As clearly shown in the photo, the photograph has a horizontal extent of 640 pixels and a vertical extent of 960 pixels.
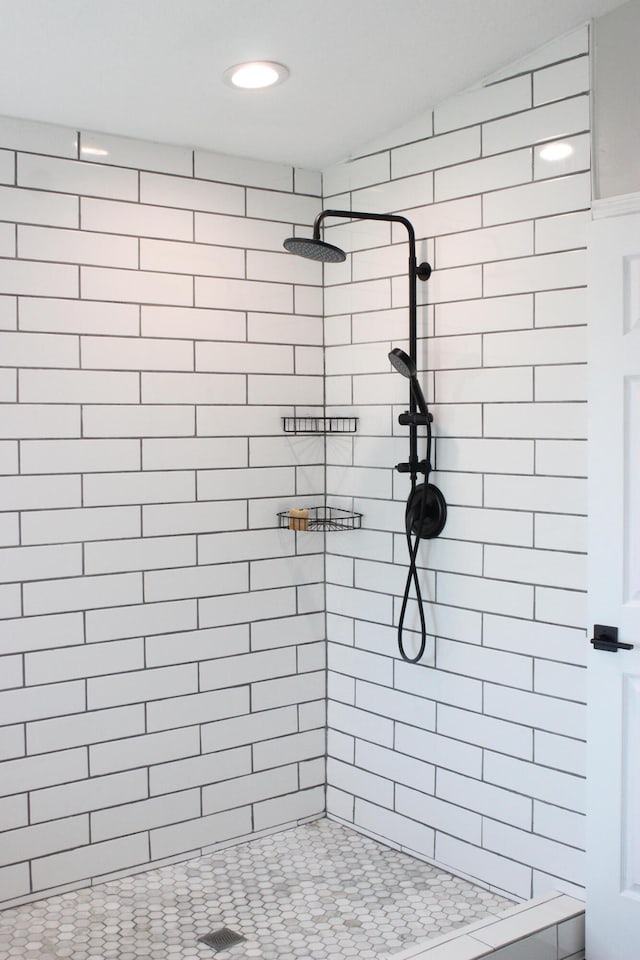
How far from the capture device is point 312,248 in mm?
2432

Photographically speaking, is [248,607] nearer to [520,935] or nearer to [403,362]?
[403,362]

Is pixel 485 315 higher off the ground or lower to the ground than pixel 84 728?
higher

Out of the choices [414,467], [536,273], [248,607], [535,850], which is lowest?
[535,850]

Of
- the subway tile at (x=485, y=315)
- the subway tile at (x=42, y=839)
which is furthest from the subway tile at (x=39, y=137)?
the subway tile at (x=42, y=839)

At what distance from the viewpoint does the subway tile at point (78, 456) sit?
2664mm

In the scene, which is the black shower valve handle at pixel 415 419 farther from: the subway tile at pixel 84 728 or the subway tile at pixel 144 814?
the subway tile at pixel 144 814

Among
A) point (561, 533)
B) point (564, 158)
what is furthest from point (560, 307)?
point (561, 533)

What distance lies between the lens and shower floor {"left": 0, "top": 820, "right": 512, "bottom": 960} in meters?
2.43

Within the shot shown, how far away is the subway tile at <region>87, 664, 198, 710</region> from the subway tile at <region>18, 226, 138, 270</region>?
49.2 inches

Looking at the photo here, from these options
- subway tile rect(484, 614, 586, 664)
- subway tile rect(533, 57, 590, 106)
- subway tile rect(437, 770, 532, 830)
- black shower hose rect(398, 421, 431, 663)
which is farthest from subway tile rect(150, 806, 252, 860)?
subway tile rect(533, 57, 590, 106)

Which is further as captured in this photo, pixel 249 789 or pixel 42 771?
pixel 249 789

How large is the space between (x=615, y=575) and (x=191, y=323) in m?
1.50

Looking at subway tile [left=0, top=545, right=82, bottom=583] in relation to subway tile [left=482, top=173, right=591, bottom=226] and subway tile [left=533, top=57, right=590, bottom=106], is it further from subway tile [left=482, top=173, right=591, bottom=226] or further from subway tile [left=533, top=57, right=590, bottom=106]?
subway tile [left=533, top=57, right=590, bottom=106]

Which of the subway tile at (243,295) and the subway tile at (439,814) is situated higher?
the subway tile at (243,295)
